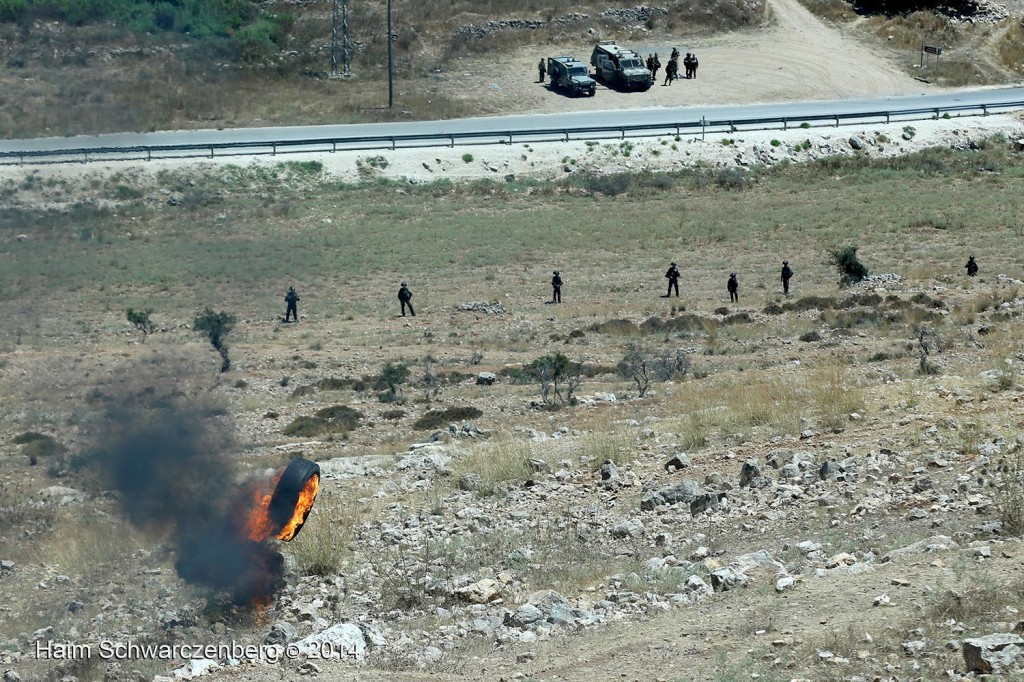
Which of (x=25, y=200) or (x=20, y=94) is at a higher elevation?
(x=20, y=94)

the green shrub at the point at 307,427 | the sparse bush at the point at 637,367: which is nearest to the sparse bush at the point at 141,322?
the green shrub at the point at 307,427

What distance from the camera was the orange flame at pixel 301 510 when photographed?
1284 centimetres

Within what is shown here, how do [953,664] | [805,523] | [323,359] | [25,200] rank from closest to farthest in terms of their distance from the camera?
[953,664] → [805,523] → [323,359] → [25,200]

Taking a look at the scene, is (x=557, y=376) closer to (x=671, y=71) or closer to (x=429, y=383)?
(x=429, y=383)

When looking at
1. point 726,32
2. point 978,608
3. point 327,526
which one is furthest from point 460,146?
point 978,608

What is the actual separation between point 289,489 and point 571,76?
48.1 metres

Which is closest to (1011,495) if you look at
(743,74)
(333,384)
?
(333,384)

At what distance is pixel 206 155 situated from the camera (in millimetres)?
48781

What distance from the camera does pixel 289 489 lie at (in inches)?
505

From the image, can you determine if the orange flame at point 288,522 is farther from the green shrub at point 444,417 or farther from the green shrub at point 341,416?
the green shrub at point 341,416

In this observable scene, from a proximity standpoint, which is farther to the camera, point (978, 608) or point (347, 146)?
point (347, 146)

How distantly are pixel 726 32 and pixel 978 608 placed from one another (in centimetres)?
5985

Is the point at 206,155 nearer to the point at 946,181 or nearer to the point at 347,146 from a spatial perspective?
the point at 347,146

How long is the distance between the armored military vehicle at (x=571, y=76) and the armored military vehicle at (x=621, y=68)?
0.98m
